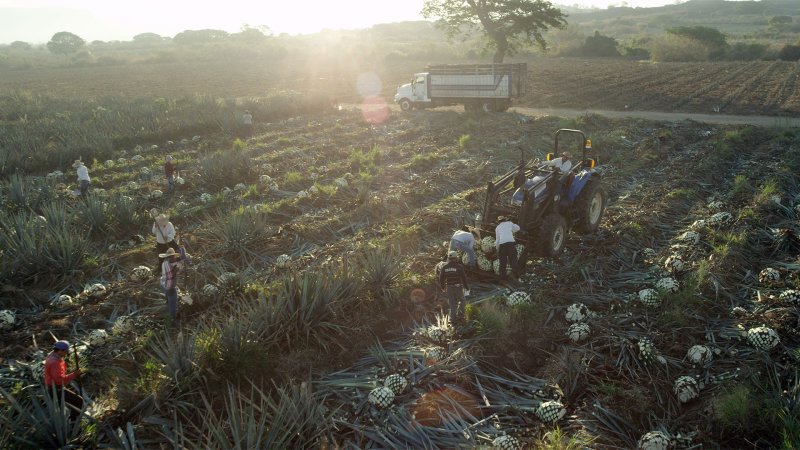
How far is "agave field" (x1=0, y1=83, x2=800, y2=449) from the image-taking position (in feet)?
17.1

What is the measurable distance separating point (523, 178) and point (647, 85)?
104 ft

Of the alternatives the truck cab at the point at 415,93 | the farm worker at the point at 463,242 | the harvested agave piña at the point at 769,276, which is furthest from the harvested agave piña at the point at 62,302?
the truck cab at the point at 415,93

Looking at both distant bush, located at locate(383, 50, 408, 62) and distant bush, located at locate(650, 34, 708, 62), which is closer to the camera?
distant bush, located at locate(650, 34, 708, 62)

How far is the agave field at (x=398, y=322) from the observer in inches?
205

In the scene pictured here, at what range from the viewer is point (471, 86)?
28.9m

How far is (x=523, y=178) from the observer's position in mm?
8812

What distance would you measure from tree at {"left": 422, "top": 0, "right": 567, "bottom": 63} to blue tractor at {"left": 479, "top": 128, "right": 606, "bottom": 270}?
31.2 m

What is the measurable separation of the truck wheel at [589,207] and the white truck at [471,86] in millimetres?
19158

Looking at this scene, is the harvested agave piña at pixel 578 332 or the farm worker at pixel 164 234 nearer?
the harvested agave piña at pixel 578 332

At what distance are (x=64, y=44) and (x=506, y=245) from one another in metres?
168

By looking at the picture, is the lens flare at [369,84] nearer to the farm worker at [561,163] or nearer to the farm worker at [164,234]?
the farm worker at [561,163]

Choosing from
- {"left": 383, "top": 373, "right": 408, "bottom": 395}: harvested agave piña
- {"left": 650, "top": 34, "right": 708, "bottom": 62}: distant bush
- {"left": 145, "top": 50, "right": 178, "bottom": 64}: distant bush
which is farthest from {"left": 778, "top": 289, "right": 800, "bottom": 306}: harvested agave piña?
{"left": 145, "top": 50, "right": 178, "bottom": 64}: distant bush

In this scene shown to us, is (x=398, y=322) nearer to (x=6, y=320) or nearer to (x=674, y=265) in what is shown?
(x=674, y=265)

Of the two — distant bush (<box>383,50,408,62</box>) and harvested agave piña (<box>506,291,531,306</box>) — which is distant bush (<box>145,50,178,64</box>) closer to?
distant bush (<box>383,50,408,62</box>)
